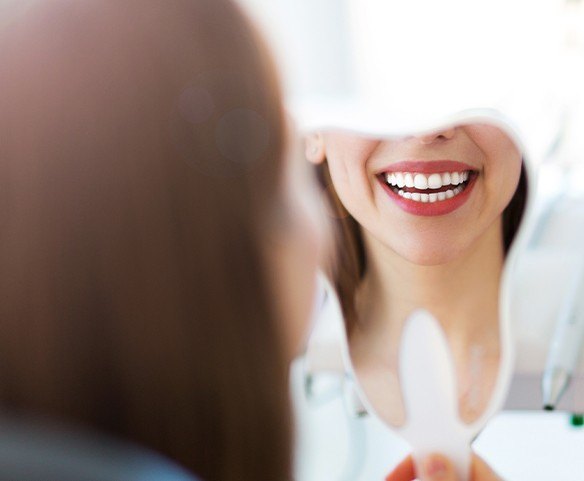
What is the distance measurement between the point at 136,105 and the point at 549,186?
420 millimetres

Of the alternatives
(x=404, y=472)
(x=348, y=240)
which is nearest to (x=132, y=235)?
(x=348, y=240)

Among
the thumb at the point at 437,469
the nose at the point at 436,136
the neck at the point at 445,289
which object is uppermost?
the nose at the point at 436,136

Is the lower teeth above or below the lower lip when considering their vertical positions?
above

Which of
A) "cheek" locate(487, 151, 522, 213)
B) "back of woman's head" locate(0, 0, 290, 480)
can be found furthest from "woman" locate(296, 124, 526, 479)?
"back of woman's head" locate(0, 0, 290, 480)

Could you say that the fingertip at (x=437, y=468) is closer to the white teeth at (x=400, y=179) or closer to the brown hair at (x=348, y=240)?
the brown hair at (x=348, y=240)

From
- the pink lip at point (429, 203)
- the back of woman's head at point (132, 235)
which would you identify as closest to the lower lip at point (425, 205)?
the pink lip at point (429, 203)

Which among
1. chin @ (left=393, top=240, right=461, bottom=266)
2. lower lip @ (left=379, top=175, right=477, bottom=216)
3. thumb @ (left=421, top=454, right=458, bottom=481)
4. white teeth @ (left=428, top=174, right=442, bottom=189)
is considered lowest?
thumb @ (left=421, top=454, right=458, bottom=481)

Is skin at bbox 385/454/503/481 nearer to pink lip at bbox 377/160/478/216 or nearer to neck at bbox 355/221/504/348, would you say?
neck at bbox 355/221/504/348

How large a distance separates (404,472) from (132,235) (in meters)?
0.42

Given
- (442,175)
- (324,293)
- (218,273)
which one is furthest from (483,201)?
(218,273)

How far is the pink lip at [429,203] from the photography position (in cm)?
70

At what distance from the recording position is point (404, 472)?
75 cm

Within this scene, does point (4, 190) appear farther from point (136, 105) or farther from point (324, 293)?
point (324, 293)

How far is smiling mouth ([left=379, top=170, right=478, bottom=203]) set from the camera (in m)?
0.70
